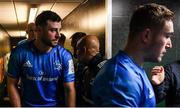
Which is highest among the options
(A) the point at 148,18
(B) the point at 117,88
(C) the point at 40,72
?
(A) the point at 148,18

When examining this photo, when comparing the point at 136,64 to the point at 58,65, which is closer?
the point at 136,64

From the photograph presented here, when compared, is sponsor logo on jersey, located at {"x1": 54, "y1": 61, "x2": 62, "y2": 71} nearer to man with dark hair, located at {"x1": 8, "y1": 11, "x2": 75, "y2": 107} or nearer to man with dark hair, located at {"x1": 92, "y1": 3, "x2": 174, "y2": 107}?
man with dark hair, located at {"x1": 8, "y1": 11, "x2": 75, "y2": 107}

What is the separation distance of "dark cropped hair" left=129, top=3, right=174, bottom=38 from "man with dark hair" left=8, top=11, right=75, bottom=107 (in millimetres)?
1287

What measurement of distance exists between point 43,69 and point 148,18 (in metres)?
1.39

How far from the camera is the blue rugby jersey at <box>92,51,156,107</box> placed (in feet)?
3.92

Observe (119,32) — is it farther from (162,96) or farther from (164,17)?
(164,17)

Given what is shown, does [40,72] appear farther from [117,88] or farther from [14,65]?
[117,88]

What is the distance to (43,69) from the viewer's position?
2.51 metres

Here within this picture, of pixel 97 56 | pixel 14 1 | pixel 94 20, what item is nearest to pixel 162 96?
pixel 97 56

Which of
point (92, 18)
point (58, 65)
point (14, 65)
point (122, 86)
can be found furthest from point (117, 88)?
point (92, 18)

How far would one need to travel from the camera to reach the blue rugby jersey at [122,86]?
120 centimetres

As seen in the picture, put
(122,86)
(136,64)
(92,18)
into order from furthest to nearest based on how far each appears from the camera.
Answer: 1. (92,18)
2. (136,64)
3. (122,86)

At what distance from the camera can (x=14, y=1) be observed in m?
5.86

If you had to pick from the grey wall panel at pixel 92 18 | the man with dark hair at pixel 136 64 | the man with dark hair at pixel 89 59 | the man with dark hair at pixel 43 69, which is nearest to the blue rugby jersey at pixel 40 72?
the man with dark hair at pixel 43 69
